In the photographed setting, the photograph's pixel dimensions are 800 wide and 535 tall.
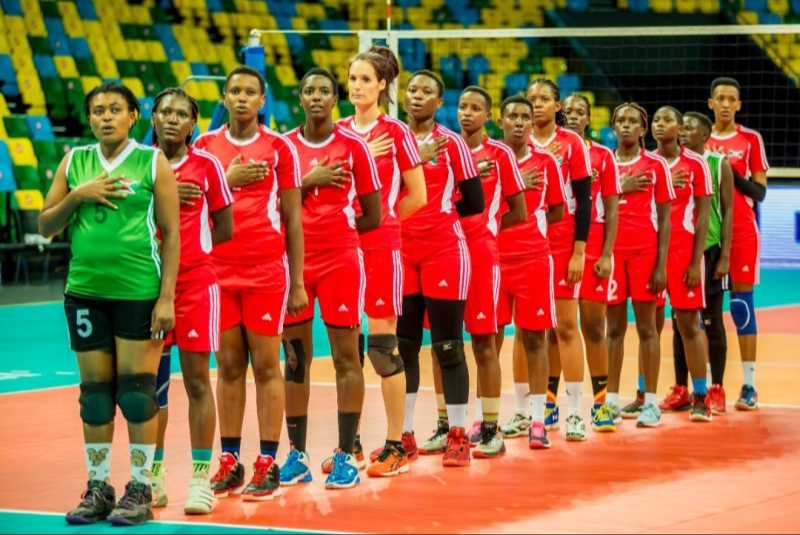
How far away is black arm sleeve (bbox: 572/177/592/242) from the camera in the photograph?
9008mm

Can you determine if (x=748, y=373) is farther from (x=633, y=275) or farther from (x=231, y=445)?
(x=231, y=445)

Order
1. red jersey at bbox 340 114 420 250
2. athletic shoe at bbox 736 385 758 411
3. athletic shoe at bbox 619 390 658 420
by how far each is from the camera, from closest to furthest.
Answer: red jersey at bbox 340 114 420 250 < athletic shoe at bbox 619 390 658 420 < athletic shoe at bbox 736 385 758 411

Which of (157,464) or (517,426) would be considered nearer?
(157,464)

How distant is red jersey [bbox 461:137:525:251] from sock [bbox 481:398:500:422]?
88cm

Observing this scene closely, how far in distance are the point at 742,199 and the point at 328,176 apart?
444 centimetres

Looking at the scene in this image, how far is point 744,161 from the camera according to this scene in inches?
422

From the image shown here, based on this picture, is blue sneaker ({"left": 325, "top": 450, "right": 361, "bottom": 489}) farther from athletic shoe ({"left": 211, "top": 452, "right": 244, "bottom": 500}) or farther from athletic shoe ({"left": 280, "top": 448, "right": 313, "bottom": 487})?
athletic shoe ({"left": 211, "top": 452, "right": 244, "bottom": 500})

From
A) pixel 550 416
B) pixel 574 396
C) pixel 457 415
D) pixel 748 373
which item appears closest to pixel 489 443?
pixel 457 415

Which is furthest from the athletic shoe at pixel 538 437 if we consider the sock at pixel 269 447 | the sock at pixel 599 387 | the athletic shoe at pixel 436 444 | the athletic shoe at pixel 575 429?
the sock at pixel 269 447

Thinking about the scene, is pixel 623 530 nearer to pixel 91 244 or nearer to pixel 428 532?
pixel 428 532

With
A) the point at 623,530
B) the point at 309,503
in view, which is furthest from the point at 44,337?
the point at 623,530

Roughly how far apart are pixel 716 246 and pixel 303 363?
13.2 feet

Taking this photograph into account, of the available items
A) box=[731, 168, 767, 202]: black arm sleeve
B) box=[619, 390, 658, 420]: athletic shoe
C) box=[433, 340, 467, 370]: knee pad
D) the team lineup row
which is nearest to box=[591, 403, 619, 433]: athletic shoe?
the team lineup row

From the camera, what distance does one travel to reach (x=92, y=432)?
6.39 metres
